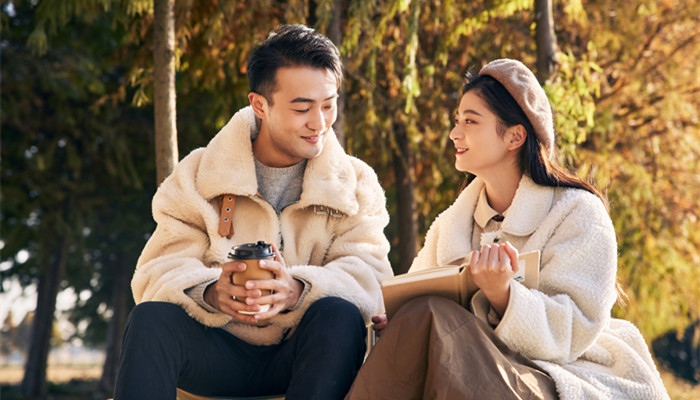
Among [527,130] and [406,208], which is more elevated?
[527,130]

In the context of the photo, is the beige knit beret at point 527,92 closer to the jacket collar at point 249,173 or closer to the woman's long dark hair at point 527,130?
the woman's long dark hair at point 527,130

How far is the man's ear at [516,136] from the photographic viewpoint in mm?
2975

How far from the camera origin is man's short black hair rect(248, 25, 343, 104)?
313 cm

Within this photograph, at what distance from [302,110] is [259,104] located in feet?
0.76

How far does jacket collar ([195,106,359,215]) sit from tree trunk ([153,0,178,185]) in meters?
1.22

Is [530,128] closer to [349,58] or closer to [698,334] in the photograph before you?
[349,58]

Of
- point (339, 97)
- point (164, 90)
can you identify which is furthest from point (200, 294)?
point (339, 97)

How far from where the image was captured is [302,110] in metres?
3.13

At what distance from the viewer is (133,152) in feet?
35.3

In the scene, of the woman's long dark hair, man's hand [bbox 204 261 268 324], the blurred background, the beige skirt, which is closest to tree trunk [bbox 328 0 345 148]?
the blurred background

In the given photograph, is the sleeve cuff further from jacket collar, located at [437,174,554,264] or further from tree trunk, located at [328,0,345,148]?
tree trunk, located at [328,0,345,148]

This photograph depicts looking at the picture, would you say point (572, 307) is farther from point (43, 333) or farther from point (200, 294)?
point (43, 333)

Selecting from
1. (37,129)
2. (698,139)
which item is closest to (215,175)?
(698,139)

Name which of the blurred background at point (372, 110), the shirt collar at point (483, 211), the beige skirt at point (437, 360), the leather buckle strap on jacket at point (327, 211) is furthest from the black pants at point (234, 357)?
the blurred background at point (372, 110)
